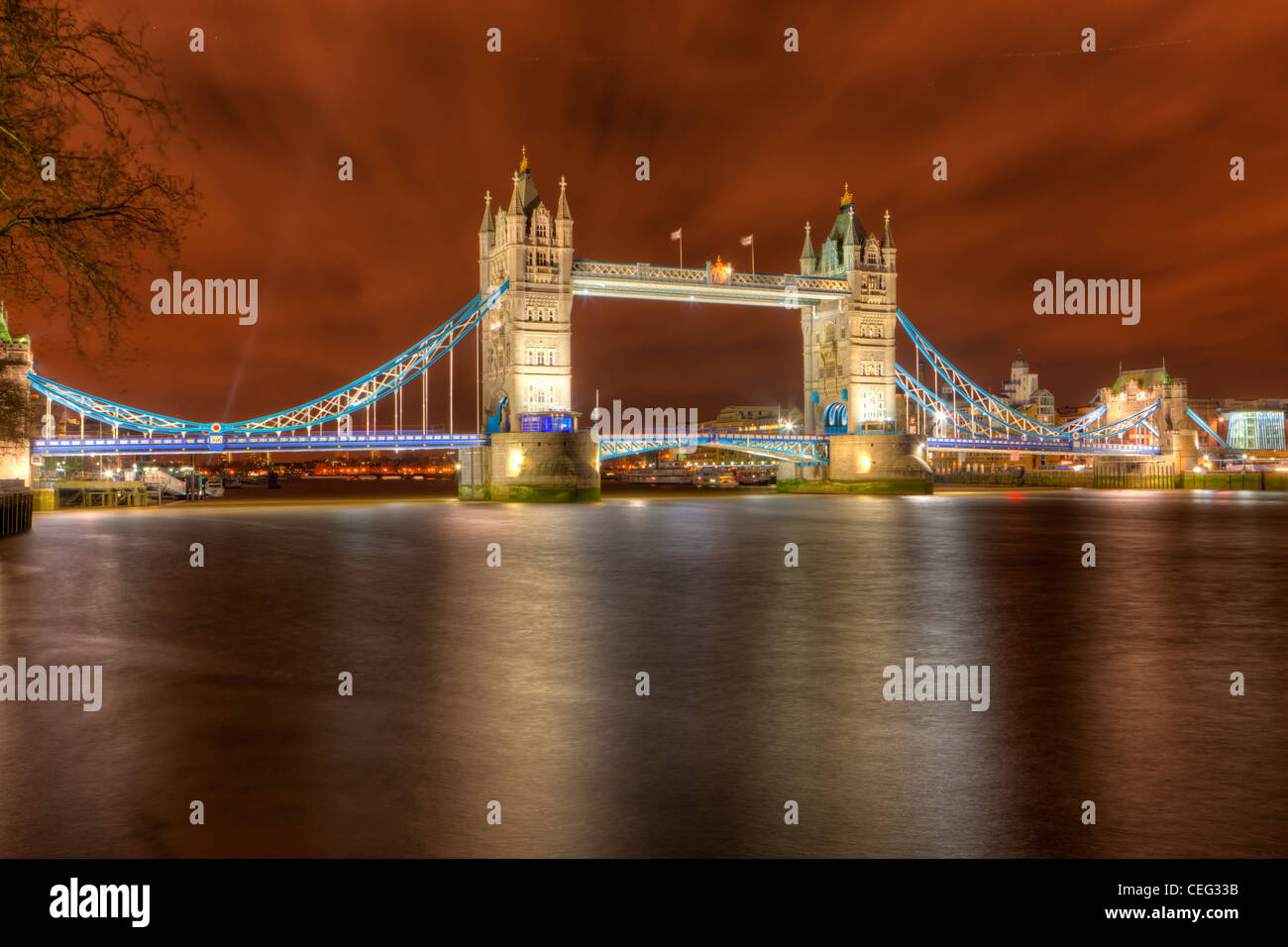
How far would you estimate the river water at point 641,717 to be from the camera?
4.60 metres

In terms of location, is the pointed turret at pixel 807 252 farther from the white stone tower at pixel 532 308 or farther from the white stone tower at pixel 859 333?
the white stone tower at pixel 532 308

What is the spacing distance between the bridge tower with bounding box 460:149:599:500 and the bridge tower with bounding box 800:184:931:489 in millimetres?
21422

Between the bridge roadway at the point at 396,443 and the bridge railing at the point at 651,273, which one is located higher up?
the bridge railing at the point at 651,273

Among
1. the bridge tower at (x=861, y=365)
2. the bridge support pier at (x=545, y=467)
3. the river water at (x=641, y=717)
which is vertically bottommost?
the river water at (x=641, y=717)

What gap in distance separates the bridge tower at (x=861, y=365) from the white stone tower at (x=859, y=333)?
0.23 ft

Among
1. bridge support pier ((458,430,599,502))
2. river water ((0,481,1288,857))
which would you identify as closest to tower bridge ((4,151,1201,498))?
bridge support pier ((458,430,599,502))

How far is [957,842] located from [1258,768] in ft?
7.83

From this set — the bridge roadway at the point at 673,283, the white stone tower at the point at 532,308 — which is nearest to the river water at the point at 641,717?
the white stone tower at the point at 532,308

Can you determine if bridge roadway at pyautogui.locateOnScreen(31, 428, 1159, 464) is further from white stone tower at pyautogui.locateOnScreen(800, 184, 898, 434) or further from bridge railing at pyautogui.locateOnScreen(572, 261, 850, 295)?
bridge railing at pyautogui.locateOnScreen(572, 261, 850, 295)

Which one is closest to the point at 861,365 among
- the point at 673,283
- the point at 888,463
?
the point at 888,463

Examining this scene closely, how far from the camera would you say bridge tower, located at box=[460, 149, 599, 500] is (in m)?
51.9

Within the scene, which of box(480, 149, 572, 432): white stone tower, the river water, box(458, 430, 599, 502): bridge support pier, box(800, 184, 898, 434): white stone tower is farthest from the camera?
box(800, 184, 898, 434): white stone tower
